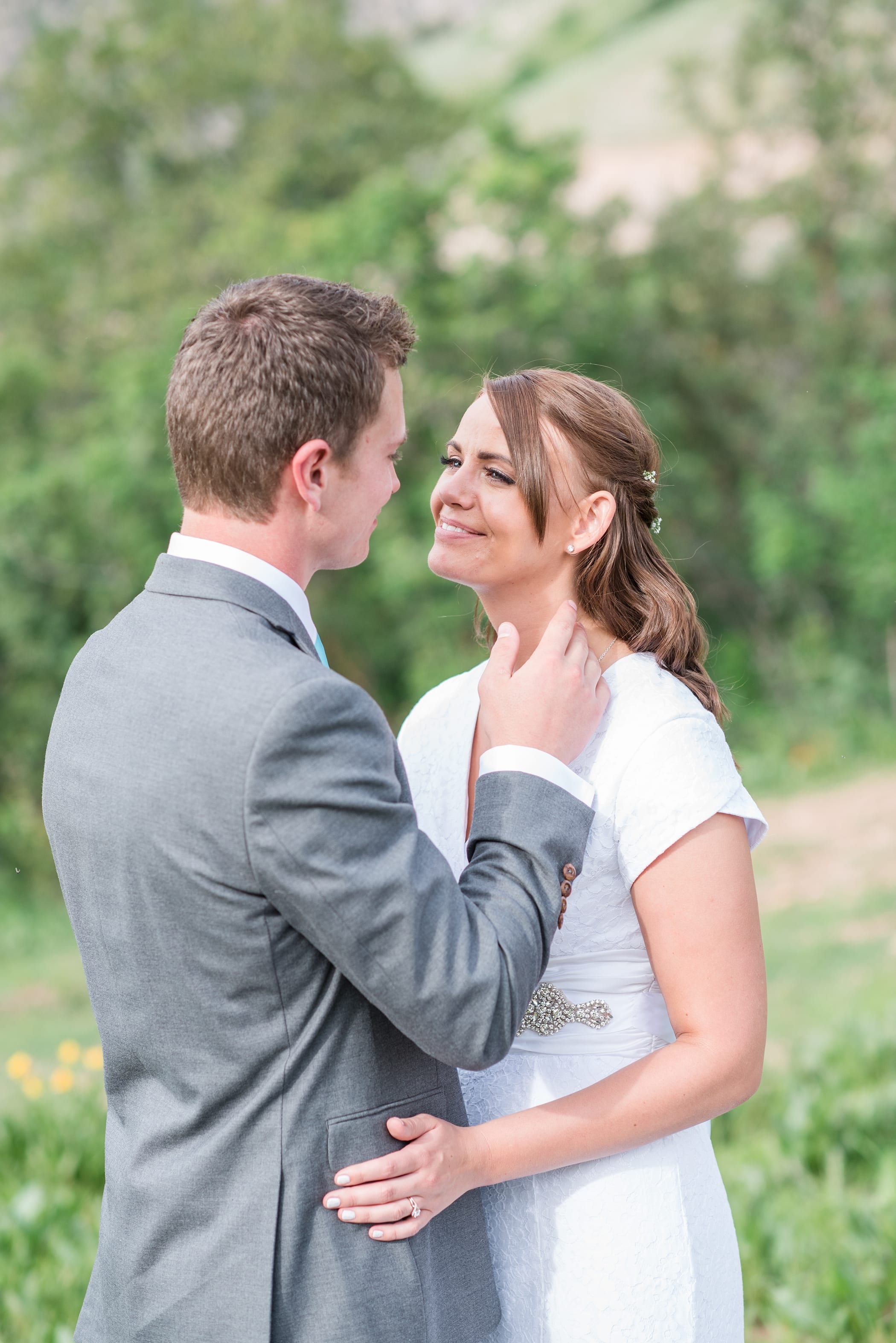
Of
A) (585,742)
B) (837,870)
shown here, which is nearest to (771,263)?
(837,870)

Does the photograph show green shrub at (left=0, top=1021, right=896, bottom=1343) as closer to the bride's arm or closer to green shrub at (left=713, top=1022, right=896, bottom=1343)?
Answer: green shrub at (left=713, top=1022, right=896, bottom=1343)

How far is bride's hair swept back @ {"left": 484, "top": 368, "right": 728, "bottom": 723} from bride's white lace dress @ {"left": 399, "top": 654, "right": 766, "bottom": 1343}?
131 millimetres

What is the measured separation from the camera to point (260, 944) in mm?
1622

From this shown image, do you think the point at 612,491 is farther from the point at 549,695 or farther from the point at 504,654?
the point at 549,695

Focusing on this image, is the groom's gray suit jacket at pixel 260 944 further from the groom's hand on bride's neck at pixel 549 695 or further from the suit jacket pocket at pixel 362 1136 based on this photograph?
the groom's hand on bride's neck at pixel 549 695

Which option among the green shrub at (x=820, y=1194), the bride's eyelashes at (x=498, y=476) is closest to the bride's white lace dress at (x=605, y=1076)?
the bride's eyelashes at (x=498, y=476)

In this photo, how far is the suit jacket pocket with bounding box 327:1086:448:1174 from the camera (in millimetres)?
1710

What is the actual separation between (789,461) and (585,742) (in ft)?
55.7

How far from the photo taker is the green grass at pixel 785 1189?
12.3 ft

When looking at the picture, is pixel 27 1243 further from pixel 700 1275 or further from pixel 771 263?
pixel 771 263

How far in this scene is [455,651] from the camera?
16.3 metres

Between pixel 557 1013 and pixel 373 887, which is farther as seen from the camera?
pixel 557 1013

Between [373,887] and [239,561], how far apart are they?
0.51 m

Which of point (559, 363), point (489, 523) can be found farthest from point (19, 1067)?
point (559, 363)
